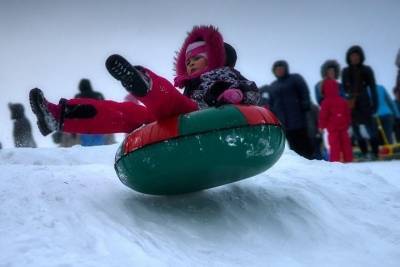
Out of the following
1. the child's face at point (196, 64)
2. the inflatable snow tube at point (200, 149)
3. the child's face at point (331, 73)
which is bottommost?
the inflatable snow tube at point (200, 149)

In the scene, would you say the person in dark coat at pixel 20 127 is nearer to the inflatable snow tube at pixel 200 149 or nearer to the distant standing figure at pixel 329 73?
the inflatable snow tube at pixel 200 149

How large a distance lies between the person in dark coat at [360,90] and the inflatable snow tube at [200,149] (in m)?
3.61

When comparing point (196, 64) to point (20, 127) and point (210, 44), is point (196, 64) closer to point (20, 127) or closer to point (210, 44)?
point (210, 44)

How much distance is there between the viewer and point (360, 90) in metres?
5.55

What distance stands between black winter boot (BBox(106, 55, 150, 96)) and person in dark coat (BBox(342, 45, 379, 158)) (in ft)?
13.7

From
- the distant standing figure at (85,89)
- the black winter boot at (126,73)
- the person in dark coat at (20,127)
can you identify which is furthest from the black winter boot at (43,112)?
the person in dark coat at (20,127)

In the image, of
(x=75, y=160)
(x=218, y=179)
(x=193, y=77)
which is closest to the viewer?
(x=218, y=179)

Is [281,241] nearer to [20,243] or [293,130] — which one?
[20,243]

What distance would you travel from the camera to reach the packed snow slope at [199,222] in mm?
1744

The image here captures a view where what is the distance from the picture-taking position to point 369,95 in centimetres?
552

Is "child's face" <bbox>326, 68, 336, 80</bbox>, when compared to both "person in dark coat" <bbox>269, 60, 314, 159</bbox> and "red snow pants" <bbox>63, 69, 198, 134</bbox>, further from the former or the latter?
"red snow pants" <bbox>63, 69, 198, 134</bbox>

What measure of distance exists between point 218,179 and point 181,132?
36cm

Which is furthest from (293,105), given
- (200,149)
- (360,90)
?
(200,149)

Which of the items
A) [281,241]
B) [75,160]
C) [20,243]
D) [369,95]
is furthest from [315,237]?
[369,95]
